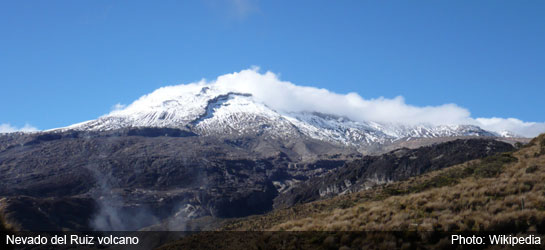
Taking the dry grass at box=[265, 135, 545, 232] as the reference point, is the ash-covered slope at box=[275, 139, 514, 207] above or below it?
above

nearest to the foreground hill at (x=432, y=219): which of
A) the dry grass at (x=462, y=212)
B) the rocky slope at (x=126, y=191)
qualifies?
the dry grass at (x=462, y=212)

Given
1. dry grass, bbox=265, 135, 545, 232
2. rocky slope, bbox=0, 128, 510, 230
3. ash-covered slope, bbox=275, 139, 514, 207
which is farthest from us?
rocky slope, bbox=0, 128, 510, 230

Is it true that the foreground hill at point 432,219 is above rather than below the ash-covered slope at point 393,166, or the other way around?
below

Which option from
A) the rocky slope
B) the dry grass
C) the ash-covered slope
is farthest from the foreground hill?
the ash-covered slope

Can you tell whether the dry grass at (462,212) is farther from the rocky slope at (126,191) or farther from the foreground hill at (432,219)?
the rocky slope at (126,191)

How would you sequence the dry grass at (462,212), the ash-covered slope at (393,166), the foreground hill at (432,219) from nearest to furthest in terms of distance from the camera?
the foreground hill at (432,219) → the dry grass at (462,212) → the ash-covered slope at (393,166)

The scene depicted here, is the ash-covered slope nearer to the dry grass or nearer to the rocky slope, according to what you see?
the rocky slope

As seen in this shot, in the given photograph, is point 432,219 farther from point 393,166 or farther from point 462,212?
point 393,166

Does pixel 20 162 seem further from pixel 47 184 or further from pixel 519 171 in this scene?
pixel 519 171

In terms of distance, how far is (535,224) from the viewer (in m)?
15.4

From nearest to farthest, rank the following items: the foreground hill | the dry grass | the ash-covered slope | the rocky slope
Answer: the foreground hill → the dry grass → the ash-covered slope → the rocky slope

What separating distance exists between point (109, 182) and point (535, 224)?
168 meters

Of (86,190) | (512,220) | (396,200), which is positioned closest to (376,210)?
(396,200)

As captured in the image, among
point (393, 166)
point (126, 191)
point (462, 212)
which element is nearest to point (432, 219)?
point (462, 212)
